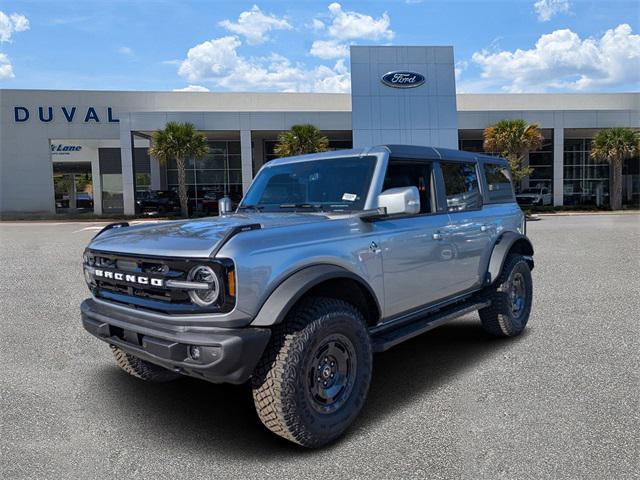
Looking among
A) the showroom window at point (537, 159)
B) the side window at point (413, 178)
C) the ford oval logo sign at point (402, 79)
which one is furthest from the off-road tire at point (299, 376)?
the showroom window at point (537, 159)

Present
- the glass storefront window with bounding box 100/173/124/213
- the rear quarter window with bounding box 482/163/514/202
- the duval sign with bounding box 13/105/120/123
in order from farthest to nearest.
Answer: the glass storefront window with bounding box 100/173/124/213 < the duval sign with bounding box 13/105/120/123 < the rear quarter window with bounding box 482/163/514/202

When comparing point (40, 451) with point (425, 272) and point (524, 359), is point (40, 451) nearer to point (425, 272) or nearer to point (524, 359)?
point (425, 272)

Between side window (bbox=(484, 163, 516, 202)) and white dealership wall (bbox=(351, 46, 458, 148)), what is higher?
white dealership wall (bbox=(351, 46, 458, 148))

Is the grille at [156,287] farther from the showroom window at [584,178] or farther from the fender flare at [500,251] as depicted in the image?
the showroom window at [584,178]

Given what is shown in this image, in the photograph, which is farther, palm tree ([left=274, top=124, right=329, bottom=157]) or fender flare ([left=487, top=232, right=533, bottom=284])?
palm tree ([left=274, top=124, right=329, bottom=157])

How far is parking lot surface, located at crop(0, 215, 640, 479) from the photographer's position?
9.62 ft

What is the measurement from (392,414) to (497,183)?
3.22m

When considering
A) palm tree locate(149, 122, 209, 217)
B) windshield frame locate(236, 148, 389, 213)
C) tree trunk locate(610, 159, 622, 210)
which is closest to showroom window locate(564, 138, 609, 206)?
tree trunk locate(610, 159, 622, 210)

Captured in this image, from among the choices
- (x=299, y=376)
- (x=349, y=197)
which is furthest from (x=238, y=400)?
(x=349, y=197)

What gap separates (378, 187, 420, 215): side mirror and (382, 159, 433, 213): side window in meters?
0.37

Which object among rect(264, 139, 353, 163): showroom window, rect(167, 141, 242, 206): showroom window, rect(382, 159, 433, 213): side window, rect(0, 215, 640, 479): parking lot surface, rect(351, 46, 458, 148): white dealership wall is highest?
rect(351, 46, 458, 148): white dealership wall

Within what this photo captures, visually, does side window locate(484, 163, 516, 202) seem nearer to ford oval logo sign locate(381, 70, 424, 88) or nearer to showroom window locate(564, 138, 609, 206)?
ford oval logo sign locate(381, 70, 424, 88)

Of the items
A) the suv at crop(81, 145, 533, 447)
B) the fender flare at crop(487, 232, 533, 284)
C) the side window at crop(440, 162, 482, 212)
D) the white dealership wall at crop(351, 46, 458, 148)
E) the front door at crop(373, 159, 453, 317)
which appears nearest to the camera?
the suv at crop(81, 145, 533, 447)

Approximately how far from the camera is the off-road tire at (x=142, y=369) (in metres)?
4.22
